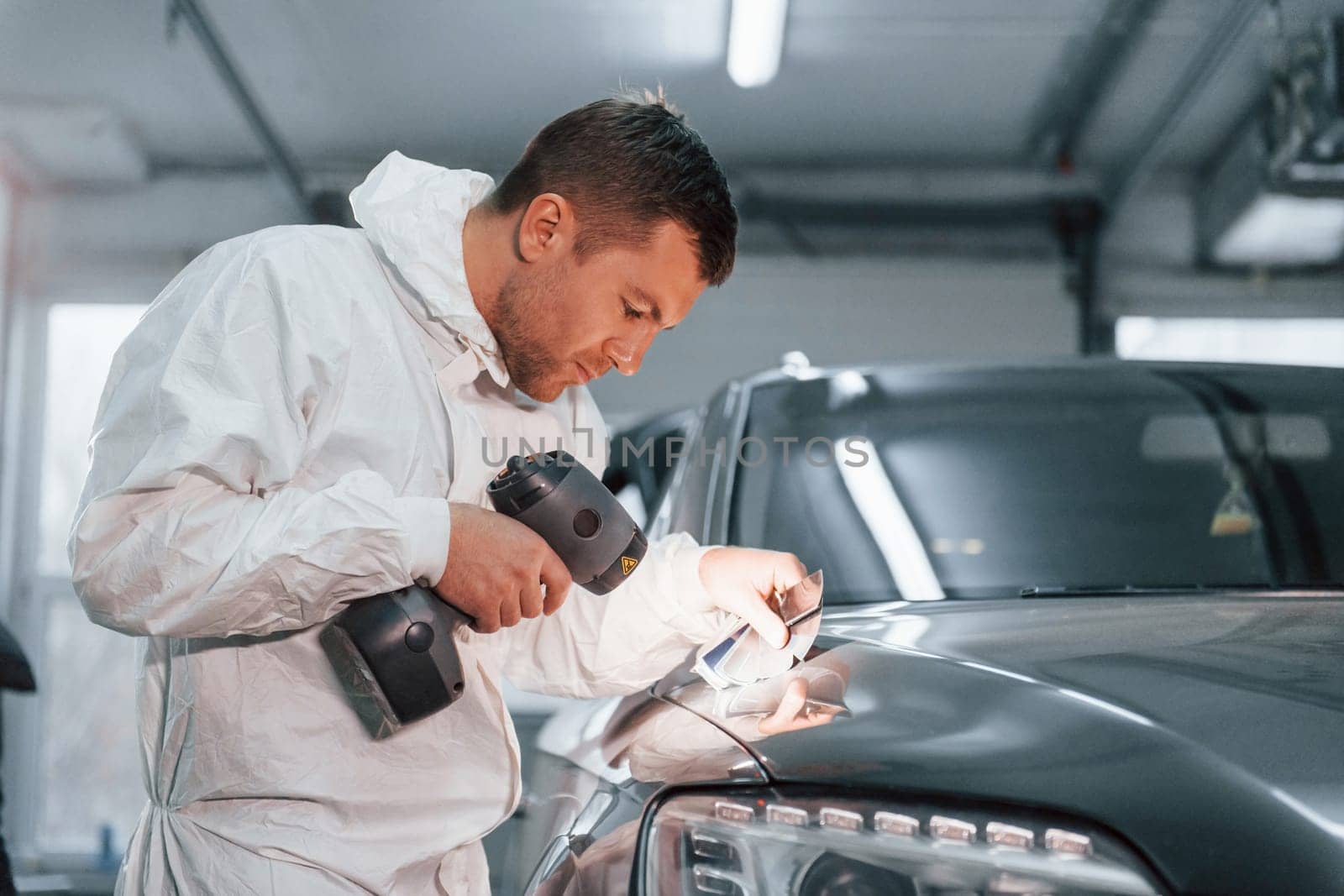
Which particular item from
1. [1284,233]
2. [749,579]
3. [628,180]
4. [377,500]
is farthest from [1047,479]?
[1284,233]

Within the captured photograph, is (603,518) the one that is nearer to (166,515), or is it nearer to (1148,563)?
(166,515)

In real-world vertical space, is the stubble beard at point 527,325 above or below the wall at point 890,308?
below

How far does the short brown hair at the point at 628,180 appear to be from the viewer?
52.5 inches

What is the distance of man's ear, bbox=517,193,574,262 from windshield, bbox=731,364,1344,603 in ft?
Result: 1.66

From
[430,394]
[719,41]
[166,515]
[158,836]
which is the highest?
[719,41]

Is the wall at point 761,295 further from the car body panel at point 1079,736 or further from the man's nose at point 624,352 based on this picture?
the car body panel at point 1079,736

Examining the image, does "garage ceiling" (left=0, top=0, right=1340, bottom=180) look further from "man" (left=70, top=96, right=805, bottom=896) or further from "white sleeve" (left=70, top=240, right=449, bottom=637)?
"white sleeve" (left=70, top=240, right=449, bottom=637)

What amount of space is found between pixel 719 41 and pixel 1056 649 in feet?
14.7

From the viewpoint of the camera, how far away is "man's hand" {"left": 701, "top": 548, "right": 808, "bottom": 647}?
4.52ft

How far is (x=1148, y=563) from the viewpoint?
160cm

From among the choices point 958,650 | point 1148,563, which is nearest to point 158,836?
point 958,650

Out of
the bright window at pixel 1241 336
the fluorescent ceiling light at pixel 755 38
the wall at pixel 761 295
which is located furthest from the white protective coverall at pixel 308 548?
the bright window at pixel 1241 336

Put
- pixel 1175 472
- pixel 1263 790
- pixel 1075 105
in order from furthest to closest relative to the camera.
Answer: pixel 1075 105 < pixel 1175 472 < pixel 1263 790

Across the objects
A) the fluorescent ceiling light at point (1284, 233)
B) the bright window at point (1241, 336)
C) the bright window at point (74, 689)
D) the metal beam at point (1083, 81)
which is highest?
the metal beam at point (1083, 81)
